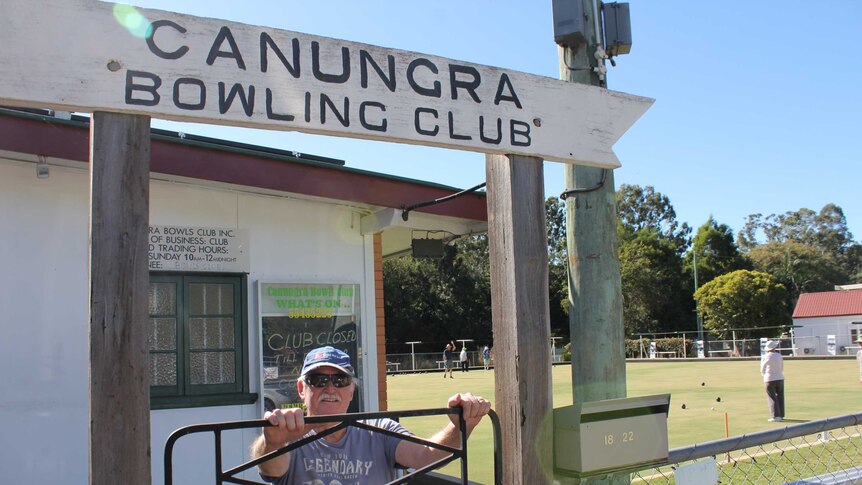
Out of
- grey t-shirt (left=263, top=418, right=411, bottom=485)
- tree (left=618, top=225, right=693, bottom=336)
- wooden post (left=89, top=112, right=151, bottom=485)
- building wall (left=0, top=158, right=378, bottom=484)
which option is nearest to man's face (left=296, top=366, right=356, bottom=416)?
grey t-shirt (left=263, top=418, right=411, bottom=485)

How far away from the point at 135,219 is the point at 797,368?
29.9 metres

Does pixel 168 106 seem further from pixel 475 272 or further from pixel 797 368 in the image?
pixel 475 272

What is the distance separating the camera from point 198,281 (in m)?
7.36

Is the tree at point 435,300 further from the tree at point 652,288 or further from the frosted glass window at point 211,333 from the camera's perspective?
the frosted glass window at point 211,333

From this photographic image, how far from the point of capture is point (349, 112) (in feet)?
9.62

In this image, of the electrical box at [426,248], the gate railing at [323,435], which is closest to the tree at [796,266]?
the electrical box at [426,248]

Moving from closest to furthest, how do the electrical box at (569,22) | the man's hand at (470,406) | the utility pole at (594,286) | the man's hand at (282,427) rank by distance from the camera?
1. the man's hand at (282,427)
2. the man's hand at (470,406)
3. the utility pole at (594,286)
4. the electrical box at (569,22)

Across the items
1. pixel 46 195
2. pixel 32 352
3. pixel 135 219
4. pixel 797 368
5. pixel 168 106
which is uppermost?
pixel 46 195

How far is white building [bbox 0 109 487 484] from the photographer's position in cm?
643

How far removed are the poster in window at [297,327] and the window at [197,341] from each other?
226 millimetres

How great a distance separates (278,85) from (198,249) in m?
4.80

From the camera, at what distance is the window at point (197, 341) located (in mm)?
7051

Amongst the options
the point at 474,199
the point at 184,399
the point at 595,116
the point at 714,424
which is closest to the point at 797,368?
the point at 714,424

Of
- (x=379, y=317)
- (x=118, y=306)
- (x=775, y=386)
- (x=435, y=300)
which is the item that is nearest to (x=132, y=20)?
(x=118, y=306)
